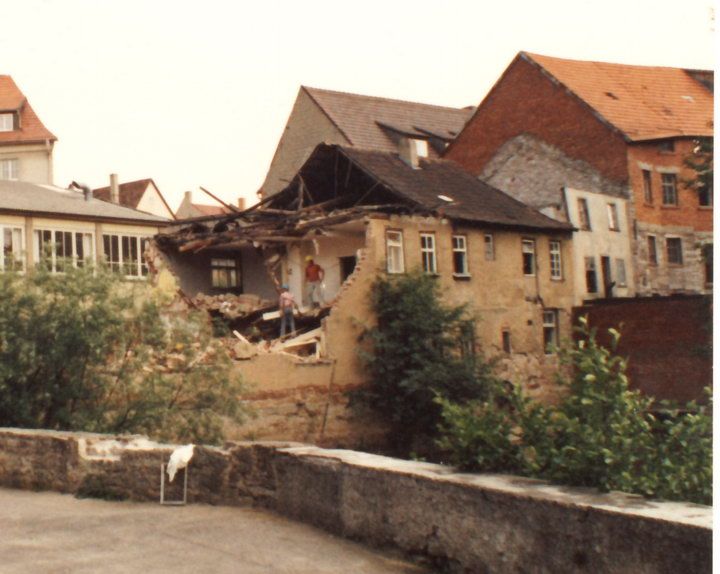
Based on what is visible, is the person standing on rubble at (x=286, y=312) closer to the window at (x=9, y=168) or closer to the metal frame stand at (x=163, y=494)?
the metal frame stand at (x=163, y=494)

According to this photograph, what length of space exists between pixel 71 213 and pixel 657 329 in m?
21.2

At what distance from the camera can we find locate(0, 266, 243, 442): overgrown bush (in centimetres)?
1609

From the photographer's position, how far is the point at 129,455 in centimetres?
862

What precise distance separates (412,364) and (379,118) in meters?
21.9

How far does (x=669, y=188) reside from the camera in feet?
138

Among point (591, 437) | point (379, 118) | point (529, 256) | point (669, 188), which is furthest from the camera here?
point (379, 118)

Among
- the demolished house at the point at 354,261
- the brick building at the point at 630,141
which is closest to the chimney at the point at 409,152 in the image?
the demolished house at the point at 354,261

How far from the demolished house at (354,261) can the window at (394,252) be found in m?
0.04

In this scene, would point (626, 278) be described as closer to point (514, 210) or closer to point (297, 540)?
point (514, 210)

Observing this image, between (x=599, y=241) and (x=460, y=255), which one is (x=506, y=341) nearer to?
(x=460, y=255)

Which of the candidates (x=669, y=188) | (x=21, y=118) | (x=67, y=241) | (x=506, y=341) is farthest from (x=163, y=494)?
(x=21, y=118)

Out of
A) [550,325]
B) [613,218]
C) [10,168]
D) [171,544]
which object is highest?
[10,168]

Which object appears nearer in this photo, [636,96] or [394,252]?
[394,252]

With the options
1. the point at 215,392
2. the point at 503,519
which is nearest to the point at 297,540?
the point at 503,519
